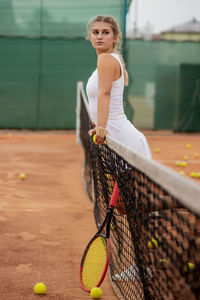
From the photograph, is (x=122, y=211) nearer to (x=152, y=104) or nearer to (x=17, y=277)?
→ (x=17, y=277)

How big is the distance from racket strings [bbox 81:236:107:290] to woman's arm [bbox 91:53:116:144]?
63cm

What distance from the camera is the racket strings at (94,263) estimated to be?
2.53 m

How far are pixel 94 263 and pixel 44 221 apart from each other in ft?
4.24

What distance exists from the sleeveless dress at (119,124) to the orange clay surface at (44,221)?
2.73 ft

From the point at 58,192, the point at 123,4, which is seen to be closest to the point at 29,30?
the point at 123,4

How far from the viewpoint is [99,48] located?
2.64 meters

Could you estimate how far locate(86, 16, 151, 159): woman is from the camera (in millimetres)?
2480

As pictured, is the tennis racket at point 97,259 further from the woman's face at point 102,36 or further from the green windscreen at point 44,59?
the green windscreen at point 44,59

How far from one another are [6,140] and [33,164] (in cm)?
282

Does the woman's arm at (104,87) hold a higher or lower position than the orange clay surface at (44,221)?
higher

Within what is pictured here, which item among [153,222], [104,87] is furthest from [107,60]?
[153,222]

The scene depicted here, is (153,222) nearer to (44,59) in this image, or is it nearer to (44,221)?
(44,221)

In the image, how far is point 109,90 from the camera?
2.49 meters

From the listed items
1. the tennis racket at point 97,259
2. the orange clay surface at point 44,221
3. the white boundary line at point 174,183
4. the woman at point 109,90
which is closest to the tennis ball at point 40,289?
the orange clay surface at point 44,221
